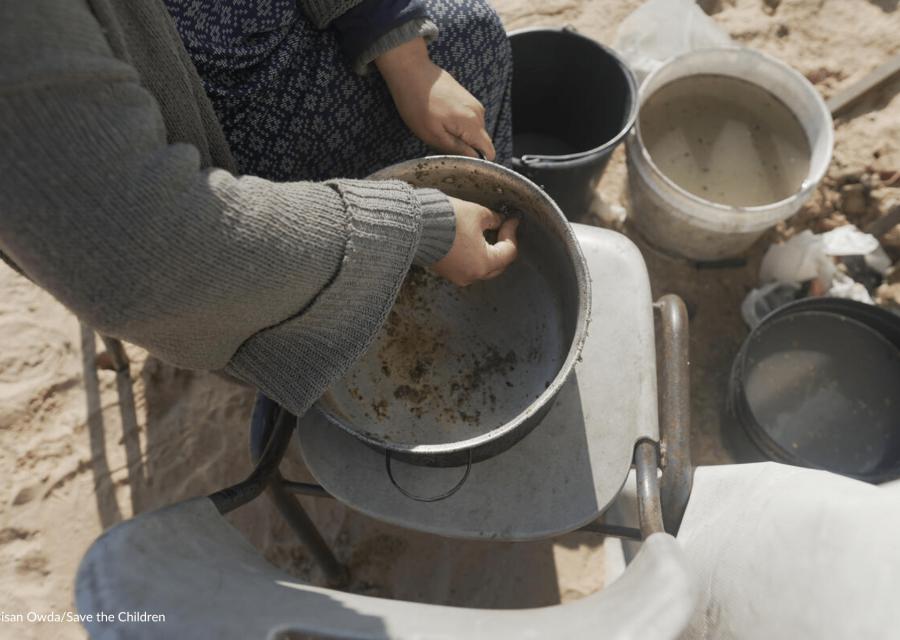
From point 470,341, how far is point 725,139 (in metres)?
1.17

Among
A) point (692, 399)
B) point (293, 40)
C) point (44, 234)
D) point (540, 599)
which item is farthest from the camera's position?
point (692, 399)

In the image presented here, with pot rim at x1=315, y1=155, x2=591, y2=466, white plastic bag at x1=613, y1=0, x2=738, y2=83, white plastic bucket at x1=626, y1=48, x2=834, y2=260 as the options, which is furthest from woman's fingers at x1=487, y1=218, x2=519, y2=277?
white plastic bag at x1=613, y1=0, x2=738, y2=83

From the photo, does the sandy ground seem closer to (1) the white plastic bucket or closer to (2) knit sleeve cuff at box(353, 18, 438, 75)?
(1) the white plastic bucket

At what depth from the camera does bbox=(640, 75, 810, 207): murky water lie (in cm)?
166

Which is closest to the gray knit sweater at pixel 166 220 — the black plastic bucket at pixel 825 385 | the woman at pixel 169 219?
the woman at pixel 169 219

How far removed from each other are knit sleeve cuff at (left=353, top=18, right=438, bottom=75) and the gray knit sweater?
32 cm

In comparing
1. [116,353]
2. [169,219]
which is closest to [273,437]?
[169,219]

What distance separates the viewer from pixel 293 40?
0.96 metres

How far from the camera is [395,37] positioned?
964 mm

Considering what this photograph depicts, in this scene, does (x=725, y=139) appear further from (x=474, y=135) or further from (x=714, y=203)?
(x=474, y=135)

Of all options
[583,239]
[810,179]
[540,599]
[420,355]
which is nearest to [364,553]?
[540,599]

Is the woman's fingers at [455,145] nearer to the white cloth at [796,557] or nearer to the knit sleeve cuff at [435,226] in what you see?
the knit sleeve cuff at [435,226]

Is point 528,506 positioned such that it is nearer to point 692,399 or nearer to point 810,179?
point 692,399

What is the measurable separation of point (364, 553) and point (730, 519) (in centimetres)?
93
